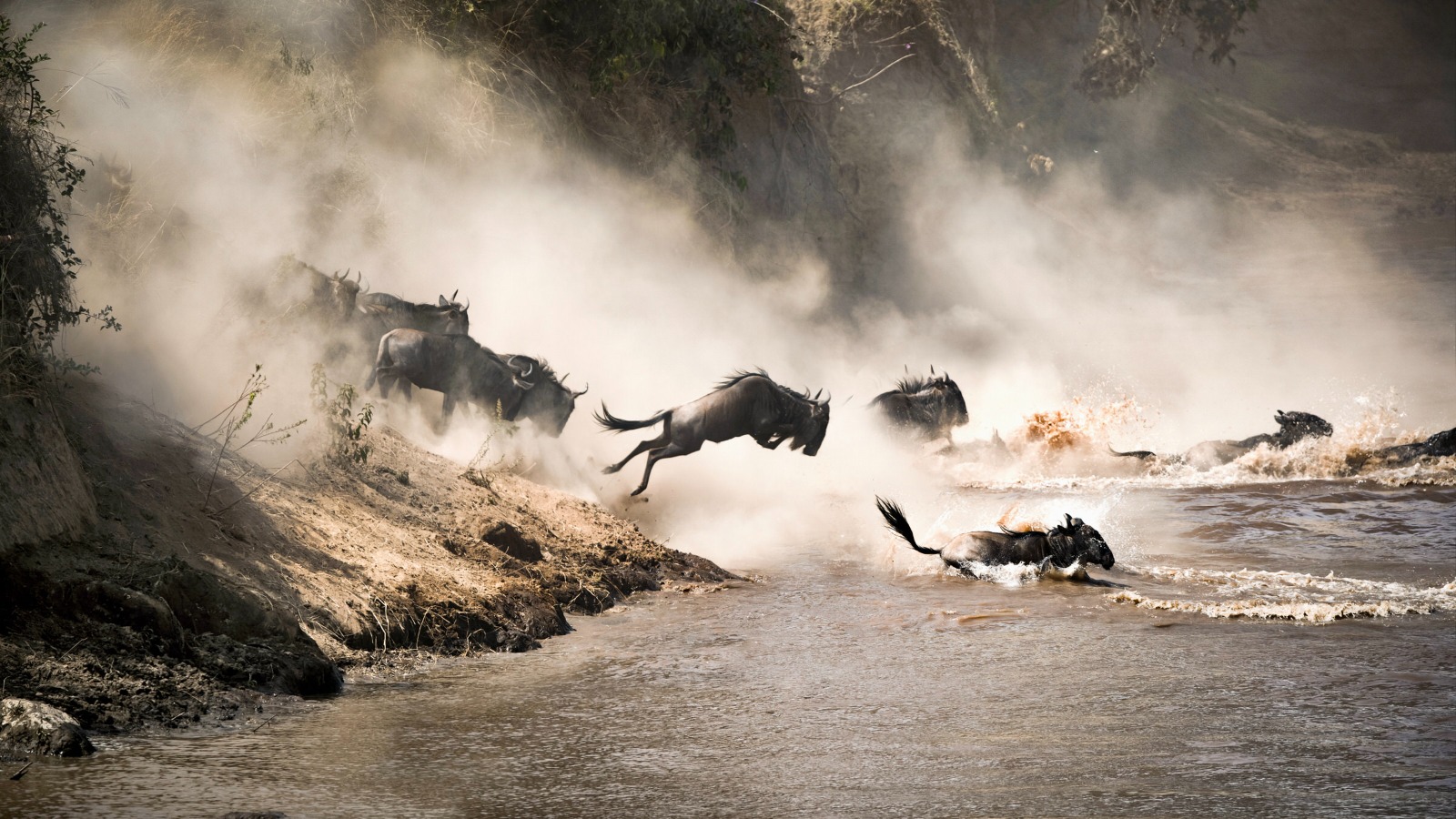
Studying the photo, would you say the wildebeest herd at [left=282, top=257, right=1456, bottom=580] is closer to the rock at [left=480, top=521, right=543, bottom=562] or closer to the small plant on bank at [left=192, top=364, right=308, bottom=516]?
the small plant on bank at [left=192, top=364, right=308, bottom=516]

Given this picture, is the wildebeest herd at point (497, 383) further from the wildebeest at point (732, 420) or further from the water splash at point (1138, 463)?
the water splash at point (1138, 463)

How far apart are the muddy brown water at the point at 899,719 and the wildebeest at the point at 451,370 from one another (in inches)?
181

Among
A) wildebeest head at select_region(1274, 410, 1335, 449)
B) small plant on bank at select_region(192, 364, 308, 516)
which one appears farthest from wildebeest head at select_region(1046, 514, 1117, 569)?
wildebeest head at select_region(1274, 410, 1335, 449)

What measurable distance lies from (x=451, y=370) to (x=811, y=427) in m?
3.43

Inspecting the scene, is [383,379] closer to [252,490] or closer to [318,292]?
[318,292]

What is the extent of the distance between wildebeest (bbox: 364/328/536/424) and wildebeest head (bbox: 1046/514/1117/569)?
5.07m

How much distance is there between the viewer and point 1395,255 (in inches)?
1294

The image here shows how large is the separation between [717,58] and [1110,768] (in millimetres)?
17422

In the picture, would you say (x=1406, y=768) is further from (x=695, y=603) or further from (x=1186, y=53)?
(x=1186, y=53)

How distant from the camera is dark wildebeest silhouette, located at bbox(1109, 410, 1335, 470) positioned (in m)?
16.2

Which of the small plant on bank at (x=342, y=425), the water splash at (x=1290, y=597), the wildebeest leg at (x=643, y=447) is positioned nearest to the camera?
the water splash at (x=1290, y=597)

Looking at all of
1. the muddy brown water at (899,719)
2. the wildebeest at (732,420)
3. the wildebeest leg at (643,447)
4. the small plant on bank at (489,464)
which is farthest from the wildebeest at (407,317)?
the muddy brown water at (899,719)

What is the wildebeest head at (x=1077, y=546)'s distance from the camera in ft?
31.0

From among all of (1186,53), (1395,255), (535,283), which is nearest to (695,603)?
(535,283)
